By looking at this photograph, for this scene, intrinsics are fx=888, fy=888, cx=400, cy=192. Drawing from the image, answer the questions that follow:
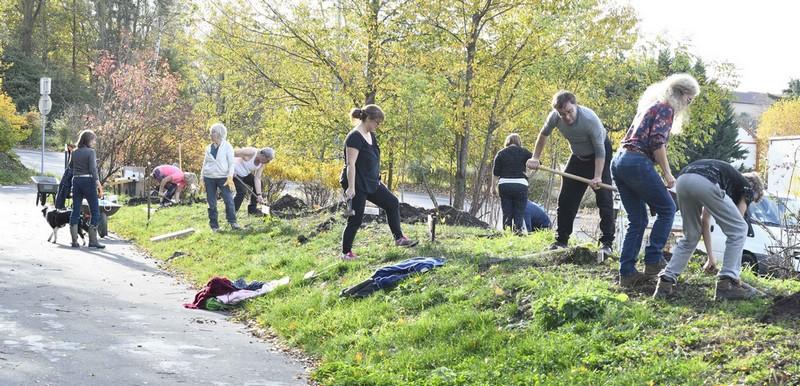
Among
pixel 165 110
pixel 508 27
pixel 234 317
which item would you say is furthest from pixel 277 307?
pixel 165 110

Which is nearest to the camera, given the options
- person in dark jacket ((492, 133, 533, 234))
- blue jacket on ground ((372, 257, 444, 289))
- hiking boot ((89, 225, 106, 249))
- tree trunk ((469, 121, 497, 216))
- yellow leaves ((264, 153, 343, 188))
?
blue jacket on ground ((372, 257, 444, 289))

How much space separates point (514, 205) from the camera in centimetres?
1283

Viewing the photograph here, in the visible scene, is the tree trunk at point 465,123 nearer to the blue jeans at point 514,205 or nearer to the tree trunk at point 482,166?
the tree trunk at point 482,166

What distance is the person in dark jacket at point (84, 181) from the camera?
14.0 metres

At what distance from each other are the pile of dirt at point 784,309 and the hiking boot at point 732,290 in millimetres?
373

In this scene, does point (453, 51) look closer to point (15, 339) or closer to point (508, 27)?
point (508, 27)

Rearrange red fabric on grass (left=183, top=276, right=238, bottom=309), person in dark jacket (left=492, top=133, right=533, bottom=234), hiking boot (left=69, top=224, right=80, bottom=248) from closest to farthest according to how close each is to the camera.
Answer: red fabric on grass (left=183, top=276, right=238, bottom=309), person in dark jacket (left=492, top=133, right=533, bottom=234), hiking boot (left=69, top=224, right=80, bottom=248)

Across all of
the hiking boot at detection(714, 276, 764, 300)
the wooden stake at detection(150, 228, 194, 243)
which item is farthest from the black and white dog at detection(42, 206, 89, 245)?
the hiking boot at detection(714, 276, 764, 300)

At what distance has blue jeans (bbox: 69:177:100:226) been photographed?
14070 millimetres

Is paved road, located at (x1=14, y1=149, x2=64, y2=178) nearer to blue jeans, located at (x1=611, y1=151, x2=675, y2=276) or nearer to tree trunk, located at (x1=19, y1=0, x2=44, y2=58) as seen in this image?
tree trunk, located at (x1=19, y1=0, x2=44, y2=58)

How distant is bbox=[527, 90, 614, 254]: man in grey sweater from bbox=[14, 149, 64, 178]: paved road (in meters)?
25.0

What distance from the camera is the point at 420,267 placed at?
8906mm

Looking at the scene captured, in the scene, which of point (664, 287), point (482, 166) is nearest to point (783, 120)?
point (482, 166)

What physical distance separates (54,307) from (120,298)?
3.35 ft
